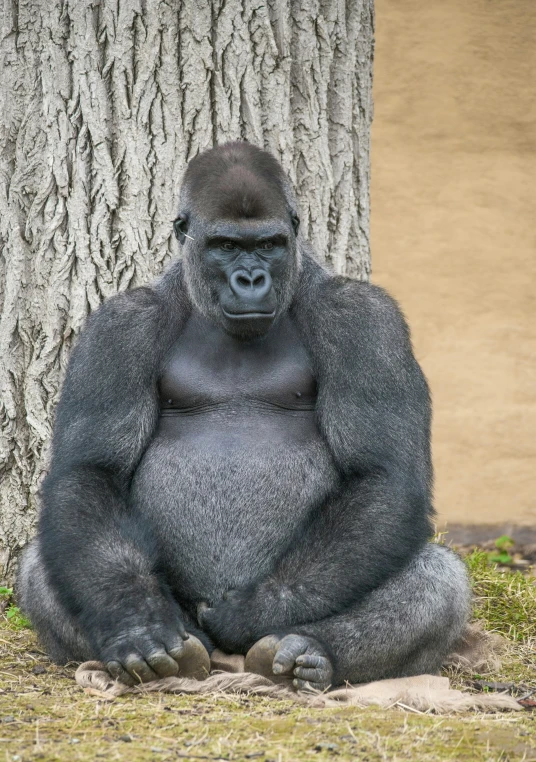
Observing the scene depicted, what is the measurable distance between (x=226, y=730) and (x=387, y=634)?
75cm

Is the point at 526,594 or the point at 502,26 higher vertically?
the point at 502,26

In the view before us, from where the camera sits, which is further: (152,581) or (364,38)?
(364,38)

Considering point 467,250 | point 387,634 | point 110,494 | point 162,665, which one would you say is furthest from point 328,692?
point 467,250

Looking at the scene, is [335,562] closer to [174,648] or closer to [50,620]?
[174,648]

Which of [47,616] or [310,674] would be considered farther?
[47,616]

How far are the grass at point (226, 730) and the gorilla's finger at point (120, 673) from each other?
2.7 inches

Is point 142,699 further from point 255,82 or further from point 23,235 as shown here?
point 255,82

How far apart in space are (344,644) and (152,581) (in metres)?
0.59

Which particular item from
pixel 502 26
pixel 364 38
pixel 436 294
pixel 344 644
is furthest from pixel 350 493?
pixel 502 26

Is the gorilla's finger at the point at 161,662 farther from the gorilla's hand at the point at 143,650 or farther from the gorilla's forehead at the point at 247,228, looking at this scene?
the gorilla's forehead at the point at 247,228

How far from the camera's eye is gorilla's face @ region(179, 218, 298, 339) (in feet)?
11.1

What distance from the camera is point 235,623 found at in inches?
131

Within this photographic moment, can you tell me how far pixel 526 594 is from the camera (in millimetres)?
4551

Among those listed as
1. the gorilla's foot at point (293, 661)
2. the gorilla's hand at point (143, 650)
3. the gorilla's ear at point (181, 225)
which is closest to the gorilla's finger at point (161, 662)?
the gorilla's hand at point (143, 650)
